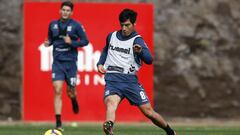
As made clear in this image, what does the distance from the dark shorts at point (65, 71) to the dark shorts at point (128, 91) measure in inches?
159

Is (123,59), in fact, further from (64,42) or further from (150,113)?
(64,42)

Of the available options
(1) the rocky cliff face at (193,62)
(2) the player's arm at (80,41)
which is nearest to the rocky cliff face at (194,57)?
(1) the rocky cliff face at (193,62)

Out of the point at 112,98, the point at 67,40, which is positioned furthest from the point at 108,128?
the point at 67,40

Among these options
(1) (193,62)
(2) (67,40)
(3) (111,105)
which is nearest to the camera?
(3) (111,105)

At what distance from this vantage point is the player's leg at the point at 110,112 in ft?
37.7

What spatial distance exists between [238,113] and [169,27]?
2920 mm

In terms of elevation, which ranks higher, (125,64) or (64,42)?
(64,42)

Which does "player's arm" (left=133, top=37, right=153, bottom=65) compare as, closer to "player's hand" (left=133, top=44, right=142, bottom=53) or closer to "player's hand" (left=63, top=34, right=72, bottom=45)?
"player's hand" (left=133, top=44, right=142, bottom=53)

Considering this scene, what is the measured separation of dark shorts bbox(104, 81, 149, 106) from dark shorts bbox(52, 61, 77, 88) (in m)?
4.04

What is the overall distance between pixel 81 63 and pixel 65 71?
4.35 m

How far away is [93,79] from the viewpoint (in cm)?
2067

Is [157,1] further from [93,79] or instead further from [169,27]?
[93,79]

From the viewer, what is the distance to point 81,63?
67.7ft

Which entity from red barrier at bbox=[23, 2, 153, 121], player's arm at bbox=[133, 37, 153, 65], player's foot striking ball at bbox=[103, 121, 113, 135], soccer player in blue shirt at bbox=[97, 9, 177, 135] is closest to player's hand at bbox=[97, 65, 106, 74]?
soccer player in blue shirt at bbox=[97, 9, 177, 135]
